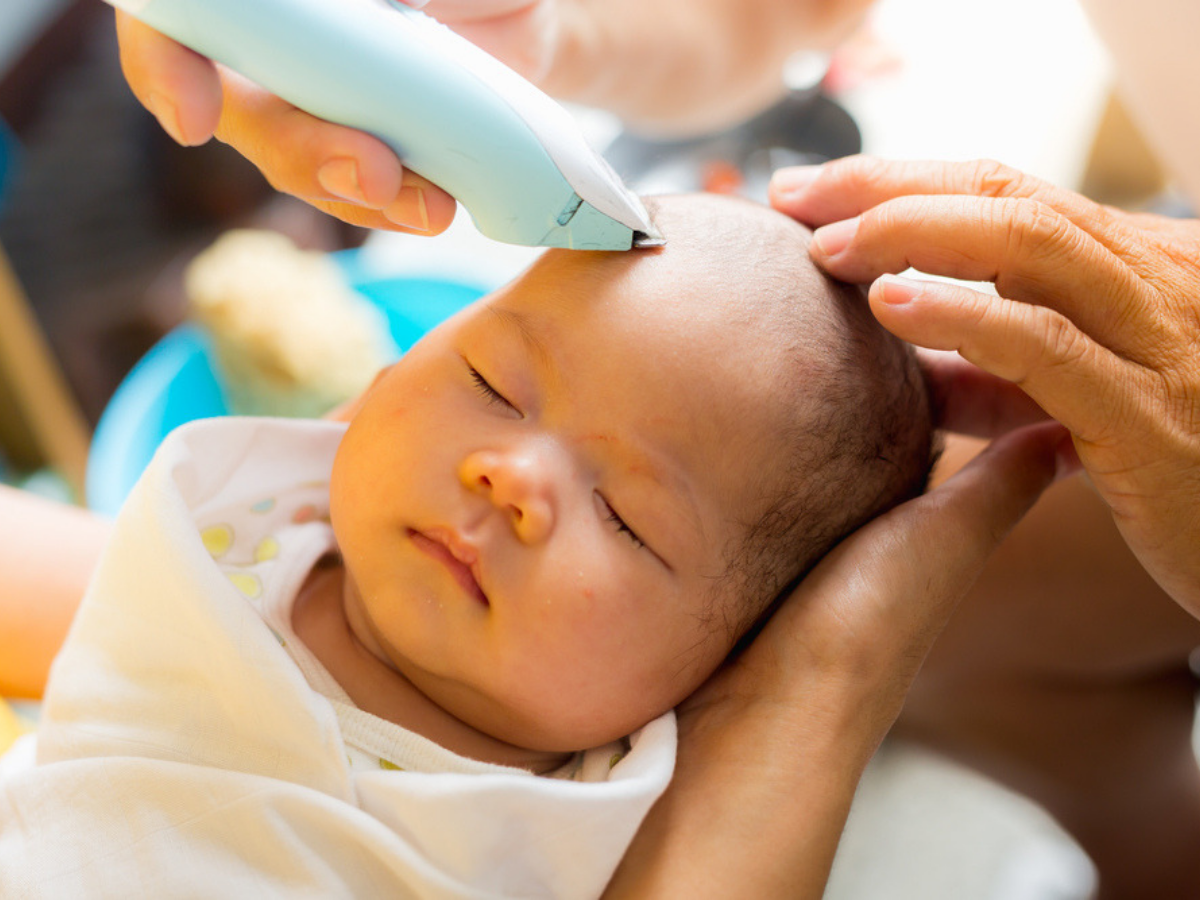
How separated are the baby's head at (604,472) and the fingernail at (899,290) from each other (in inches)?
3.9

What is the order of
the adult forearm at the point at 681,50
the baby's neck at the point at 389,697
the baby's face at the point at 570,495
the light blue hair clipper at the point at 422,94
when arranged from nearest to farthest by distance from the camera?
the light blue hair clipper at the point at 422,94, the baby's face at the point at 570,495, the baby's neck at the point at 389,697, the adult forearm at the point at 681,50

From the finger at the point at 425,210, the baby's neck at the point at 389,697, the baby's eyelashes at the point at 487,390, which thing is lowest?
the baby's neck at the point at 389,697

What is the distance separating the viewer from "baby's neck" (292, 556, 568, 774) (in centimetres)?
96

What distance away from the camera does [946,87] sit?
2.54 meters

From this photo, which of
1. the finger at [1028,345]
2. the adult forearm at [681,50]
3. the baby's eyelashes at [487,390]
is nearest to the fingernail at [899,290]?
the finger at [1028,345]

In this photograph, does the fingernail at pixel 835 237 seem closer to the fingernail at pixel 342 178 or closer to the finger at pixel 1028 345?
the finger at pixel 1028 345

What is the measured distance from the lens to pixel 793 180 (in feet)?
3.44

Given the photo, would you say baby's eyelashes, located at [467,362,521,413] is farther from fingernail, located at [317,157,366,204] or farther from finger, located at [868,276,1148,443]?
finger, located at [868,276,1148,443]

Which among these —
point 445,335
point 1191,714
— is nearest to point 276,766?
point 445,335

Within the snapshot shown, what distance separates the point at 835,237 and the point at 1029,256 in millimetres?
188

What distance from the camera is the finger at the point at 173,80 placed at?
673 mm

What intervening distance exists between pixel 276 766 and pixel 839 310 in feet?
2.28

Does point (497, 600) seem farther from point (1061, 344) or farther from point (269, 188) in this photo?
point (269, 188)

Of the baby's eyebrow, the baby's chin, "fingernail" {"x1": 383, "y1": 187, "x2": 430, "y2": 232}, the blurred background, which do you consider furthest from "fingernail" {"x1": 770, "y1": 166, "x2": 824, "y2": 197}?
the blurred background
